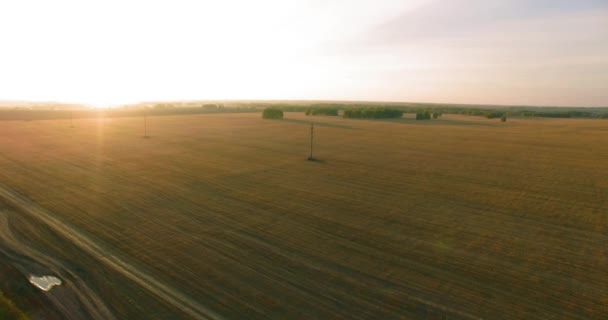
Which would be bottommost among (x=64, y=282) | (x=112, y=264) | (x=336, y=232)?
(x=64, y=282)

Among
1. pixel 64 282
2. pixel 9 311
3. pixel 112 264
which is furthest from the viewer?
pixel 112 264

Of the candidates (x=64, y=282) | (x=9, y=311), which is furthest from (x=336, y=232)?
(x=9, y=311)

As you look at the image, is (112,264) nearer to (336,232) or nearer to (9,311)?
(9,311)

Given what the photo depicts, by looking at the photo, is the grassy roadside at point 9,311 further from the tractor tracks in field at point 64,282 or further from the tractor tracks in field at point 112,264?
the tractor tracks in field at point 112,264

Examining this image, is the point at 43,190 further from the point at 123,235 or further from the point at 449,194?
the point at 449,194

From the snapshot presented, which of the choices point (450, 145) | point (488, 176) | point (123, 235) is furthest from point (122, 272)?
point (450, 145)

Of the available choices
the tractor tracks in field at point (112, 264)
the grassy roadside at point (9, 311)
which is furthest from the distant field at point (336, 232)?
the grassy roadside at point (9, 311)
